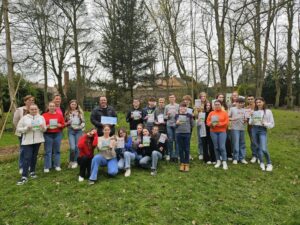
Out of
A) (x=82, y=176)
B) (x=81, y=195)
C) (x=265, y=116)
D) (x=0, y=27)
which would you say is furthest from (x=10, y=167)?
(x=0, y=27)

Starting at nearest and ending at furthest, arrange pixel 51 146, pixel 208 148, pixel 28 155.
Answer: pixel 28 155, pixel 51 146, pixel 208 148

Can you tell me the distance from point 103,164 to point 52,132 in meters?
1.56

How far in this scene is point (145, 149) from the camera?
23.1 ft

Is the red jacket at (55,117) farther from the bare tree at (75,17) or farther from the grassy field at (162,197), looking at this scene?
the bare tree at (75,17)

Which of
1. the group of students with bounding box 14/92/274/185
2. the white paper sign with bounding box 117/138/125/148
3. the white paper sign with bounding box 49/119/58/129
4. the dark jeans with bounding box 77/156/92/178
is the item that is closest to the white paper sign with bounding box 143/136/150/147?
the group of students with bounding box 14/92/274/185

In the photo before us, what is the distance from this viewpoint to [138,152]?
711cm

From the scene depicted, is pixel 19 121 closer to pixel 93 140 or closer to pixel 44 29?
pixel 93 140

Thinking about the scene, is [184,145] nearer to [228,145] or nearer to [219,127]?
[219,127]

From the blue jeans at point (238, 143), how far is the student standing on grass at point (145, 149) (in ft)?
7.25

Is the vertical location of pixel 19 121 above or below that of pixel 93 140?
above

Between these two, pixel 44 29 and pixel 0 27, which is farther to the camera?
pixel 44 29

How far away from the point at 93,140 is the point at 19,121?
5.74 ft

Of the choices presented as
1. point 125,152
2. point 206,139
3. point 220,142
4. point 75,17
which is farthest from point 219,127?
point 75,17

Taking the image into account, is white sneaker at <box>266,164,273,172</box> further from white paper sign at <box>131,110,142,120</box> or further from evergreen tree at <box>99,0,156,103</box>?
evergreen tree at <box>99,0,156,103</box>
